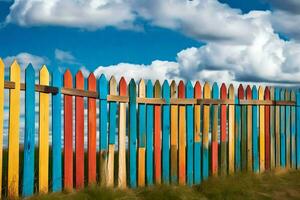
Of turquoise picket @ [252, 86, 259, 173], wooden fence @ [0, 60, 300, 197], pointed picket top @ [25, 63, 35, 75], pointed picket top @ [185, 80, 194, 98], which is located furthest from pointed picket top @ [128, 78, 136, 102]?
turquoise picket @ [252, 86, 259, 173]

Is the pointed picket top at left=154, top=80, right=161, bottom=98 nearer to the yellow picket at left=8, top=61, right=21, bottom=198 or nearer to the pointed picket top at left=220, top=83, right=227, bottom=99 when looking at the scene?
the pointed picket top at left=220, top=83, right=227, bottom=99

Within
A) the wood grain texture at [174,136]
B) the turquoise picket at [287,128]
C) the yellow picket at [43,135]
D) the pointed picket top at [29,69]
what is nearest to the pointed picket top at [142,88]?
the wood grain texture at [174,136]

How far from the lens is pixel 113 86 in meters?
8.66

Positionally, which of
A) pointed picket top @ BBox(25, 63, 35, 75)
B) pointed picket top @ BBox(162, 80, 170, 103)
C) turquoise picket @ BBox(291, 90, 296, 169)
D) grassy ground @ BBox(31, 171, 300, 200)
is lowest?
grassy ground @ BBox(31, 171, 300, 200)

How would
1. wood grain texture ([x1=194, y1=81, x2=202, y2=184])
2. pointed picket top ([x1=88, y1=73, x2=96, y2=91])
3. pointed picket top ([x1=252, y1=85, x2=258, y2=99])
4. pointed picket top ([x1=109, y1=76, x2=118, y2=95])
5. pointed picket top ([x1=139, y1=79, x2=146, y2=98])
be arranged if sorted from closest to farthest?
1. pointed picket top ([x1=88, y1=73, x2=96, y2=91])
2. pointed picket top ([x1=109, y1=76, x2=118, y2=95])
3. pointed picket top ([x1=139, y1=79, x2=146, y2=98])
4. wood grain texture ([x1=194, y1=81, x2=202, y2=184])
5. pointed picket top ([x1=252, y1=85, x2=258, y2=99])

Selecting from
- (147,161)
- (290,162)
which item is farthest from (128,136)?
(290,162)

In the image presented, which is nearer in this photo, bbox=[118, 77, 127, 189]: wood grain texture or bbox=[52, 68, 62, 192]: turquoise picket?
bbox=[52, 68, 62, 192]: turquoise picket

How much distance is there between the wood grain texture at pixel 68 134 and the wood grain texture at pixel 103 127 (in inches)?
Result: 21.8

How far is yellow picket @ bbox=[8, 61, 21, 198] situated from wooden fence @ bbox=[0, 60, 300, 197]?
0.04 feet

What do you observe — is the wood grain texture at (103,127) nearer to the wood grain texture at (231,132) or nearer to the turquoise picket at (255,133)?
the wood grain texture at (231,132)

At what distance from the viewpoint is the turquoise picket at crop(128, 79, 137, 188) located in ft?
29.2

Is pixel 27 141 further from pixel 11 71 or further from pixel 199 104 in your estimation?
pixel 199 104

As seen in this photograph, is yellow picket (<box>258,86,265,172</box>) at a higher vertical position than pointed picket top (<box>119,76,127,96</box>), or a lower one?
lower

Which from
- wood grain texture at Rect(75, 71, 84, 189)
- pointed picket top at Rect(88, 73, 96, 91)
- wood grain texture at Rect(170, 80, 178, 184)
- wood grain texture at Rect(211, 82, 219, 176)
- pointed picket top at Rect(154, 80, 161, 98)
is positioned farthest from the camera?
wood grain texture at Rect(211, 82, 219, 176)
